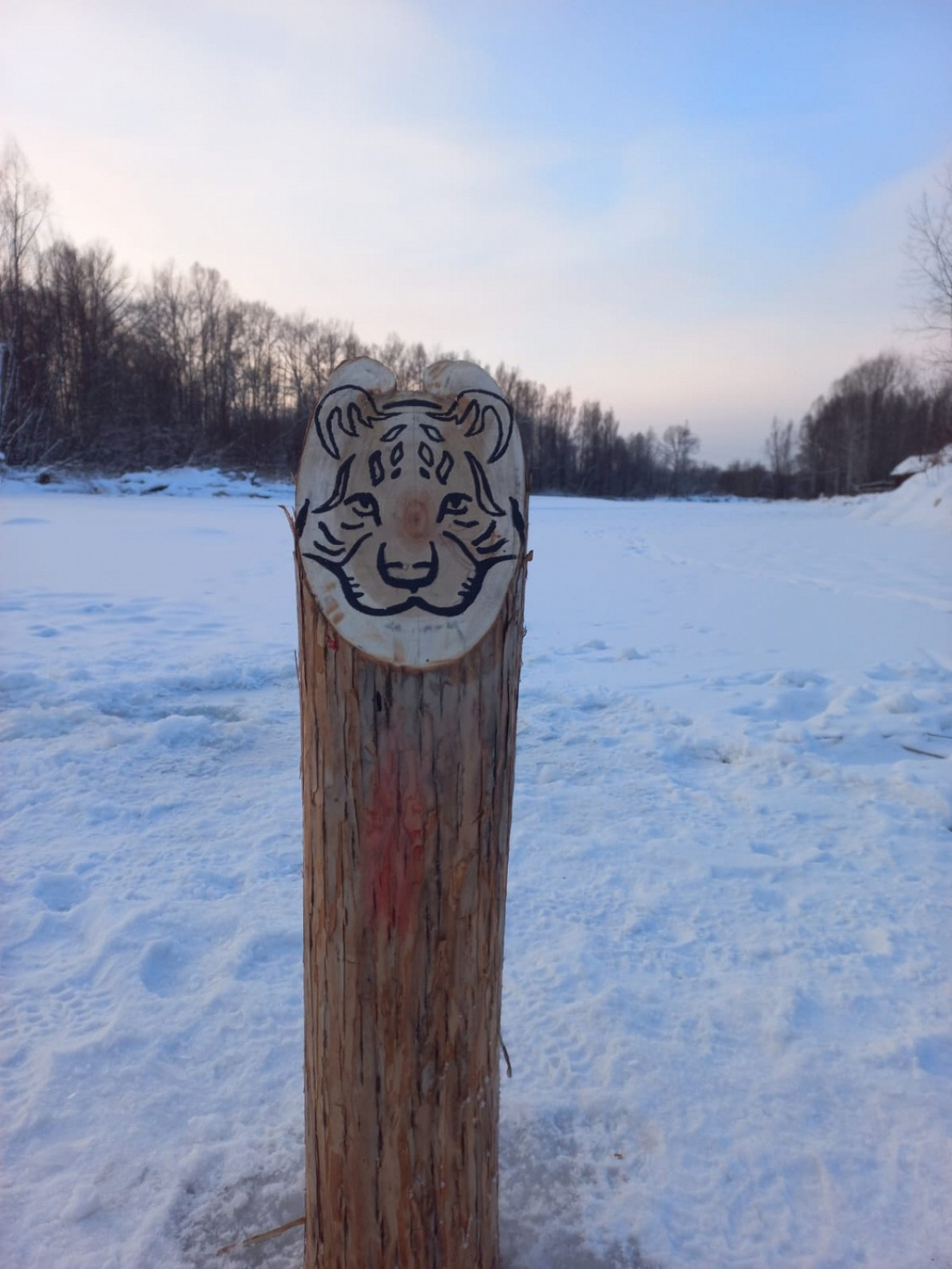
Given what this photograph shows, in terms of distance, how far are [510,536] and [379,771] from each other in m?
0.44

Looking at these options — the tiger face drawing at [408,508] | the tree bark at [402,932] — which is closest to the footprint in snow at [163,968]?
the tree bark at [402,932]

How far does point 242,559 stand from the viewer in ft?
36.4


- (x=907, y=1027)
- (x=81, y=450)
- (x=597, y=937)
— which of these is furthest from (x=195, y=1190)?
(x=81, y=450)

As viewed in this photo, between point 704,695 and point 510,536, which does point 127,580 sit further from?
point 510,536

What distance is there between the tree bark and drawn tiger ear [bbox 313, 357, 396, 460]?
0.23m

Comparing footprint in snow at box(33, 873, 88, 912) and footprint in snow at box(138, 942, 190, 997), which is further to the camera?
footprint in snow at box(33, 873, 88, 912)

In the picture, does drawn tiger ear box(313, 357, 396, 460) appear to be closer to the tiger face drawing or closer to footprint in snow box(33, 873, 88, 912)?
the tiger face drawing

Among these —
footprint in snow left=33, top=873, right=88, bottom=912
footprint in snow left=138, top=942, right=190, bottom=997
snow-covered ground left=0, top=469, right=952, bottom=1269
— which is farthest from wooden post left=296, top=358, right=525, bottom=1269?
footprint in snow left=33, top=873, right=88, bottom=912

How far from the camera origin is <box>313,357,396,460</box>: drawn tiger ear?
1.35 metres

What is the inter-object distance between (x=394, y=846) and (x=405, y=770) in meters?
0.13

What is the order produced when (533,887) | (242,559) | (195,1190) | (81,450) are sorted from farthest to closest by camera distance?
(81,450) < (242,559) < (533,887) < (195,1190)

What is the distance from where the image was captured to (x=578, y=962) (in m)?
2.53

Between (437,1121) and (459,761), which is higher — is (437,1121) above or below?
below

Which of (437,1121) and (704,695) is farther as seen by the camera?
(704,695)
